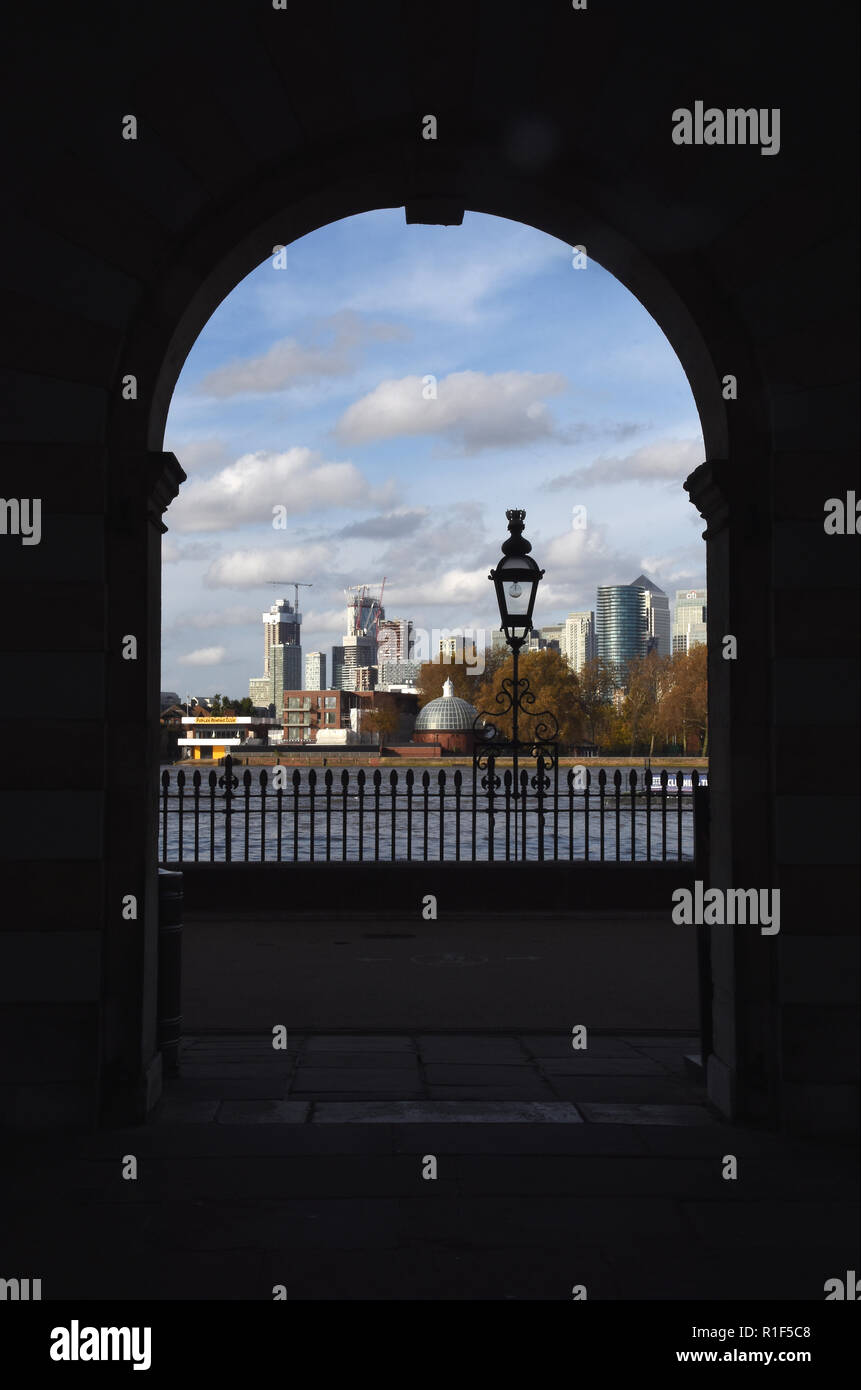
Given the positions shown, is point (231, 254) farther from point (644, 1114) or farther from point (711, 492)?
point (644, 1114)

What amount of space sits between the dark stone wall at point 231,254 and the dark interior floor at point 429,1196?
498 millimetres

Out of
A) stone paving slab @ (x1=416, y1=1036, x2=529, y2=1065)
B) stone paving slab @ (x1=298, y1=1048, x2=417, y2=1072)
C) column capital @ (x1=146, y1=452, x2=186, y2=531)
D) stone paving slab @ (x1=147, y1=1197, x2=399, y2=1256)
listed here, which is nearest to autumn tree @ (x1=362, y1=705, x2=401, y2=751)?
stone paving slab @ (x1=416, y1=1036, x2=529, y2=1065)

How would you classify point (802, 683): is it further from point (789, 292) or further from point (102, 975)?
point (102, 975)

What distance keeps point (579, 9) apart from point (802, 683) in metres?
3.35

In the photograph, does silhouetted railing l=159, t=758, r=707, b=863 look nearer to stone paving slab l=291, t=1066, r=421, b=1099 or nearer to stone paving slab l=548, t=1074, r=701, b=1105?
stone paving slab l=548, t=1074, r=701, b=1105

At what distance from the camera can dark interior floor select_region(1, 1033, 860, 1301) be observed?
3641 mm

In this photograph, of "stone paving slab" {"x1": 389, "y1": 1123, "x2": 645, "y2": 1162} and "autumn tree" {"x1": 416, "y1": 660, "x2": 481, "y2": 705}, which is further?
"autumn tree" {"x1": 416, "y1": 660, "x2": 481, "y2": 705}

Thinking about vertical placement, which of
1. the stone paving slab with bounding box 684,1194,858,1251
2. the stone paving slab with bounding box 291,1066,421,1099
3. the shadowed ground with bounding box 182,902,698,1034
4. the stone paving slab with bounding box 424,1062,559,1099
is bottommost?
the shadowed ground with bounding box 182,902,698,1034

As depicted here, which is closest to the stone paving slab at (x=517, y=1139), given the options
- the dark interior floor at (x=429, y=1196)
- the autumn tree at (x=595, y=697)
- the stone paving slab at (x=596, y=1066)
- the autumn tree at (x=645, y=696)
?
the dark interior floor at (x=429, y=1196)

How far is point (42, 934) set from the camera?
5160 millimetres

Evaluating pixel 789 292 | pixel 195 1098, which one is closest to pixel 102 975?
pixel 195 1098

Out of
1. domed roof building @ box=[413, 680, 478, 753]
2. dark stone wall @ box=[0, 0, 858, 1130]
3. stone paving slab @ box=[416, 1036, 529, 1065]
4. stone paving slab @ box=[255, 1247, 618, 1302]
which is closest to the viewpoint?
stone paving slab @ box=[255, 1247, 618, 1302]

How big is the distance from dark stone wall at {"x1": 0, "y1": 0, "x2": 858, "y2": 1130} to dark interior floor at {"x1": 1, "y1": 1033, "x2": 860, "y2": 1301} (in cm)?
50

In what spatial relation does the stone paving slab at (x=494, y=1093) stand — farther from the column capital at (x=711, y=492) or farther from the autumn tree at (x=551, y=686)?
the autumn tree at (x=551, y=686)
